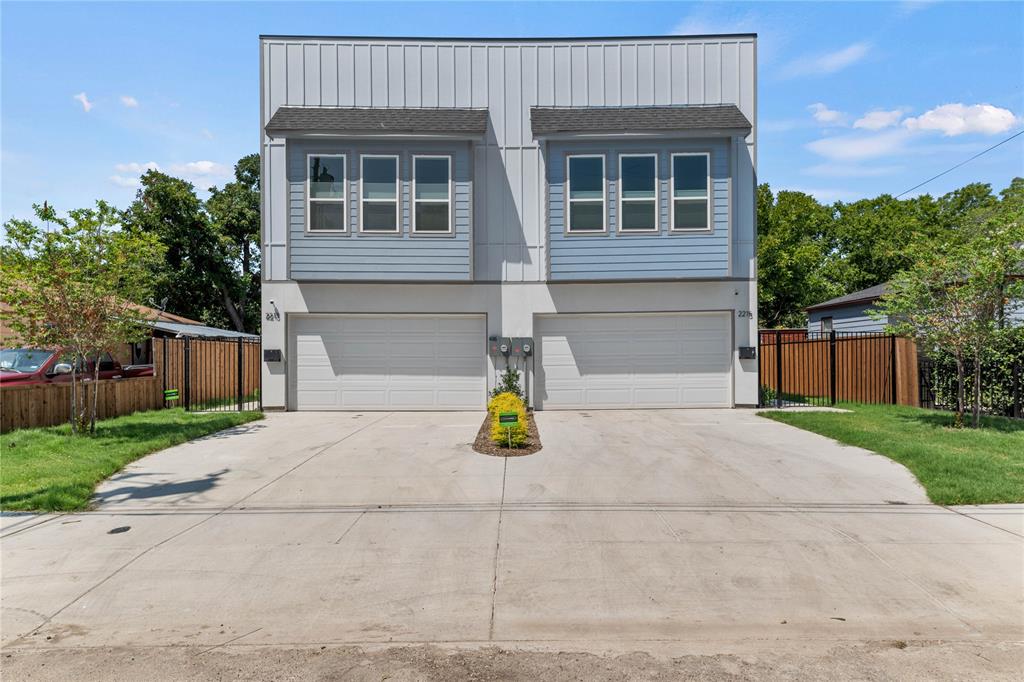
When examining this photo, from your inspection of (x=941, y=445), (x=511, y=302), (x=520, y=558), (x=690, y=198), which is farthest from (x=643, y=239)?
(x=520, y=558)

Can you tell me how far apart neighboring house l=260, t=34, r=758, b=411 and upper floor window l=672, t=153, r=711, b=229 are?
1.9 inches

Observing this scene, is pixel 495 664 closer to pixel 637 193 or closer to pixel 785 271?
pixel 637 193

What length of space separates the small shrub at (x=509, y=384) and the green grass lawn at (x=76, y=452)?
18.6 ft

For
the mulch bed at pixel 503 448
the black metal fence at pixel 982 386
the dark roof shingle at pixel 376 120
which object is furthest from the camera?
the dark roof shingle at pixel 376 120

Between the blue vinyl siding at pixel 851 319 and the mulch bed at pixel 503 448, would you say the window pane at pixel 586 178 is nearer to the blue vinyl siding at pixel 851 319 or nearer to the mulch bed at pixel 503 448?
the mulch bed at pixel 503 448

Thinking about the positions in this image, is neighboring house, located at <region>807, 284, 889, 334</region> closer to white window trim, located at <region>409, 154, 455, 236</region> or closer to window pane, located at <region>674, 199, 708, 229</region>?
window pane, located at <region>674, 199, 708, 229</region>

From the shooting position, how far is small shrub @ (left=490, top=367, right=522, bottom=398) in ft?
45.1

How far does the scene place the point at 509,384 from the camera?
13.7m

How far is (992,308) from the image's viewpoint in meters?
10.2

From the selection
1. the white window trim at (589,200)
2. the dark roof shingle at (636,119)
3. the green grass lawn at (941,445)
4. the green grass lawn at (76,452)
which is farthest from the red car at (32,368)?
the green grass lawn at (941,445)

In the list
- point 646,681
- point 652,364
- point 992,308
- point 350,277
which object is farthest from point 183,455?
point 992,308

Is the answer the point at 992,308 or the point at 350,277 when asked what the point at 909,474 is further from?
the point at 350,277

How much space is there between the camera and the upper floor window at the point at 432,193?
13852mm

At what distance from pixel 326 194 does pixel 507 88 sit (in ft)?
16.9
